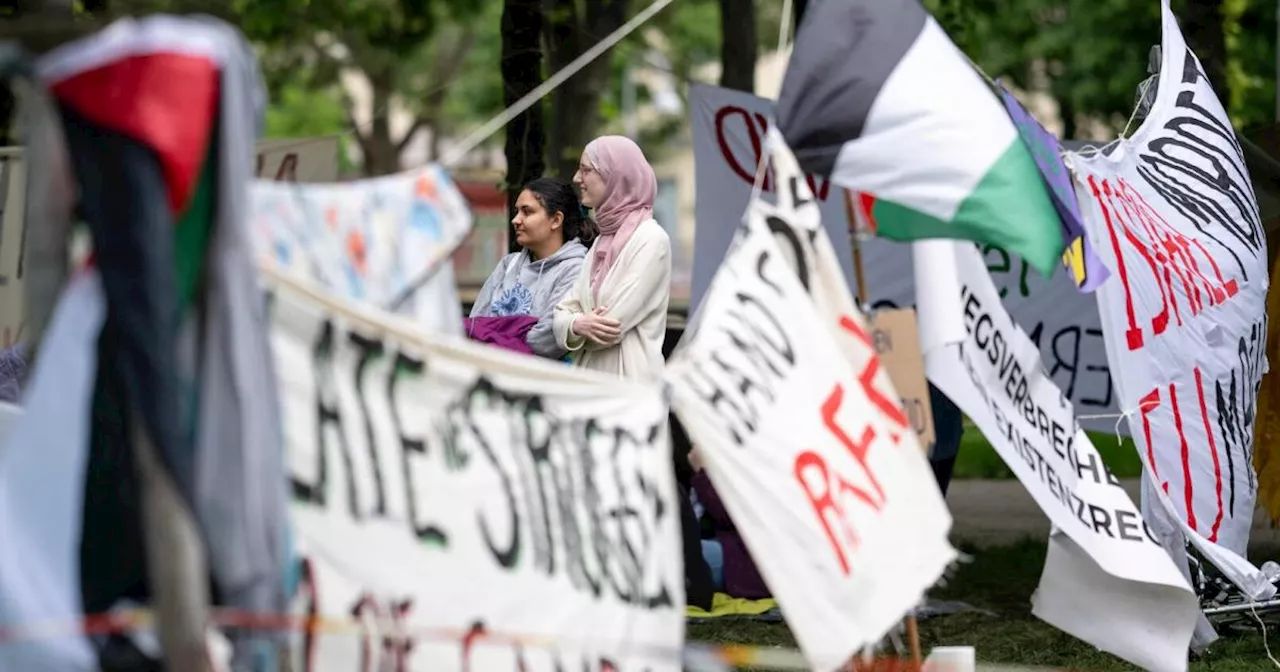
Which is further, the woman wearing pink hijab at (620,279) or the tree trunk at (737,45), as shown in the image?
the tree trunk at (737,45)

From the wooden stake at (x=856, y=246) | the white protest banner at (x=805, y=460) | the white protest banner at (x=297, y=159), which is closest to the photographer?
the white protest banner at (x=805, y=460)

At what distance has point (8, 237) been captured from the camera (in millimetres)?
10906

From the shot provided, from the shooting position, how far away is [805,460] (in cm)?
486

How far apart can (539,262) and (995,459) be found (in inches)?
276

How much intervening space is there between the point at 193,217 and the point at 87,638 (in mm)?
776

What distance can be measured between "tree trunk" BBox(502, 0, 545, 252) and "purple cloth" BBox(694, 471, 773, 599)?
82.4 inches

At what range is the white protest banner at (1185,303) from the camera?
678cm

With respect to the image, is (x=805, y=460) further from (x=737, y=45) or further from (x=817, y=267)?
(x=737, y=45)

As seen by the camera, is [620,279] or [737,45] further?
[737,45]

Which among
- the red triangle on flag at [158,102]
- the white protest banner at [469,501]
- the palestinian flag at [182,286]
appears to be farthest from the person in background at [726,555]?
the red triangle on flag at [158,102]

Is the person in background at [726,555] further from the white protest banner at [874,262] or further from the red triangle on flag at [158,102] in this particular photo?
the red triangle on flag at [158,102]

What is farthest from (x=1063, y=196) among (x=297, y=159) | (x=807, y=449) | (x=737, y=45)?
(x=737, y=45)

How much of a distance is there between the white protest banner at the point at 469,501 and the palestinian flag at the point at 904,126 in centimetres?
84

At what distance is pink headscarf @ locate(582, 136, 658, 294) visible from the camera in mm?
7055
